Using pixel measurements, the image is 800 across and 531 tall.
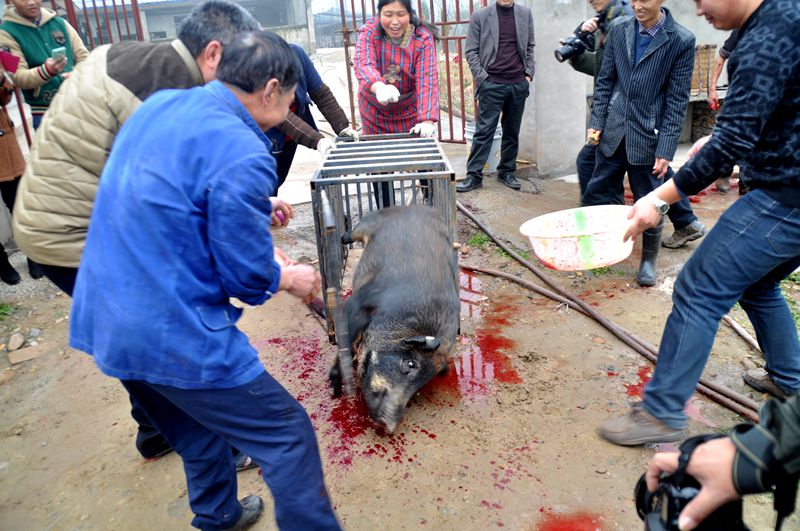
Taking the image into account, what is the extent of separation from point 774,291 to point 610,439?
3.60ft

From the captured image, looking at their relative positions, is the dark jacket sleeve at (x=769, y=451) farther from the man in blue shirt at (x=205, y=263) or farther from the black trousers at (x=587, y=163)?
the black trousers at (x=587, y=163)

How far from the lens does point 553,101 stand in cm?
717

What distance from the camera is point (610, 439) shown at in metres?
2.89

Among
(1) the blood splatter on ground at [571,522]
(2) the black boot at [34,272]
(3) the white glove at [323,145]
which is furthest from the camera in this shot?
(2) the black boot at [34,272]

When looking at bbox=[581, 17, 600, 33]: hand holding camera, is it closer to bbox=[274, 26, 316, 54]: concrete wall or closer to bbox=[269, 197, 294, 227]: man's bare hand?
bbox=[269, 197, 294, 227]: man's bare hand

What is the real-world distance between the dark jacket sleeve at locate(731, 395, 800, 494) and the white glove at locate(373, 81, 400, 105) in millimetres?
3852

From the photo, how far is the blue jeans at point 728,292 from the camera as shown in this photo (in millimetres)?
2350

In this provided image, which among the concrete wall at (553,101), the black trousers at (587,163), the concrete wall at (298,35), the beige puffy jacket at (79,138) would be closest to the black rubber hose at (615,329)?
the black trousers at (587,163)

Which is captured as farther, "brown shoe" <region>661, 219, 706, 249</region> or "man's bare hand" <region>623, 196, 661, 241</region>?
"brown shoe" <region>661, 219, 706, 249</region>

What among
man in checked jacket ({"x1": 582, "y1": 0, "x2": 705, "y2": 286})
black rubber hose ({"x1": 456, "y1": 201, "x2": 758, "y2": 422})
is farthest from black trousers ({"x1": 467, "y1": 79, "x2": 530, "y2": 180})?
man in checked jacket ({"x1": 582, "y1": 0, "x2": 705, "y2": 286})

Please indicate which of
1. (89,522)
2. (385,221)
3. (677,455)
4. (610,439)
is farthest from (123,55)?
(610,439)

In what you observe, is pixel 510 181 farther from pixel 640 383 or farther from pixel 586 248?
pixel 640 383

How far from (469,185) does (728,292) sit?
4.51m

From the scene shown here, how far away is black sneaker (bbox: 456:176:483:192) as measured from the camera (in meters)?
6.77
